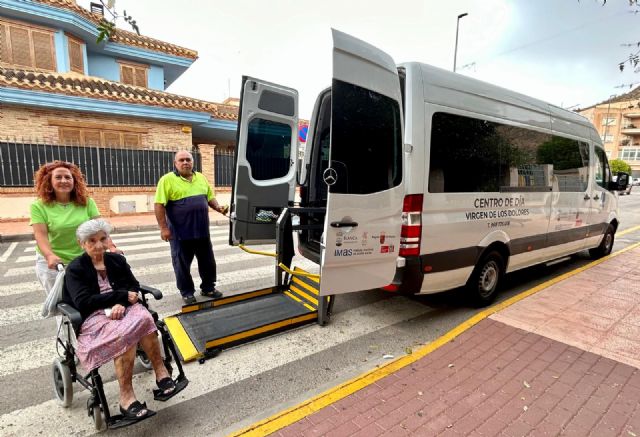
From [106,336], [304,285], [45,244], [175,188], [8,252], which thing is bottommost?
[8,252]

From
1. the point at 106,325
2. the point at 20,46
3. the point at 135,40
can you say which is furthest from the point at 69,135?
the point at 106,325

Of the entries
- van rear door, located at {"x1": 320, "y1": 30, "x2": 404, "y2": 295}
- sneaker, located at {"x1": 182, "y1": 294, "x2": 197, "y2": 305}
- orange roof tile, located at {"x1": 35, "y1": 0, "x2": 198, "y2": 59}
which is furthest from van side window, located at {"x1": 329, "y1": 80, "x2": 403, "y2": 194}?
orange roof tile, located at {"x1": 35, "y1": 0, "x2": 198, "y2": 59}

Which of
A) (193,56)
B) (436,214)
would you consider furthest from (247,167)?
(193,56)

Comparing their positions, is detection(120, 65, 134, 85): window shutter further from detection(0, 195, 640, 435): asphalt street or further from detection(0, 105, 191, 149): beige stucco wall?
detection(0, 195, 640, 435): asphalt street

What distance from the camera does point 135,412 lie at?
2170 millimetres

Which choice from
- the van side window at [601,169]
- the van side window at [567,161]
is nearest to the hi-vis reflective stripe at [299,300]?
the van side window at [567,161]

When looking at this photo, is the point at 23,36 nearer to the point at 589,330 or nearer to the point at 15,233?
the point at 15,233

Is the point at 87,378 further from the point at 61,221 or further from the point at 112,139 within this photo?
the point at 112,139

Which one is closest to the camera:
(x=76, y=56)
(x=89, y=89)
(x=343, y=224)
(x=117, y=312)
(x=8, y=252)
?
(x=117, y=312)

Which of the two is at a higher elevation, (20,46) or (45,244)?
(20,46)

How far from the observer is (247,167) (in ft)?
15.0

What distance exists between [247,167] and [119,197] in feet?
29.7

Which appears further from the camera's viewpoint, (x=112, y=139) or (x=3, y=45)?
(x=112, y=139)

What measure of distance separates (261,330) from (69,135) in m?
12.3
